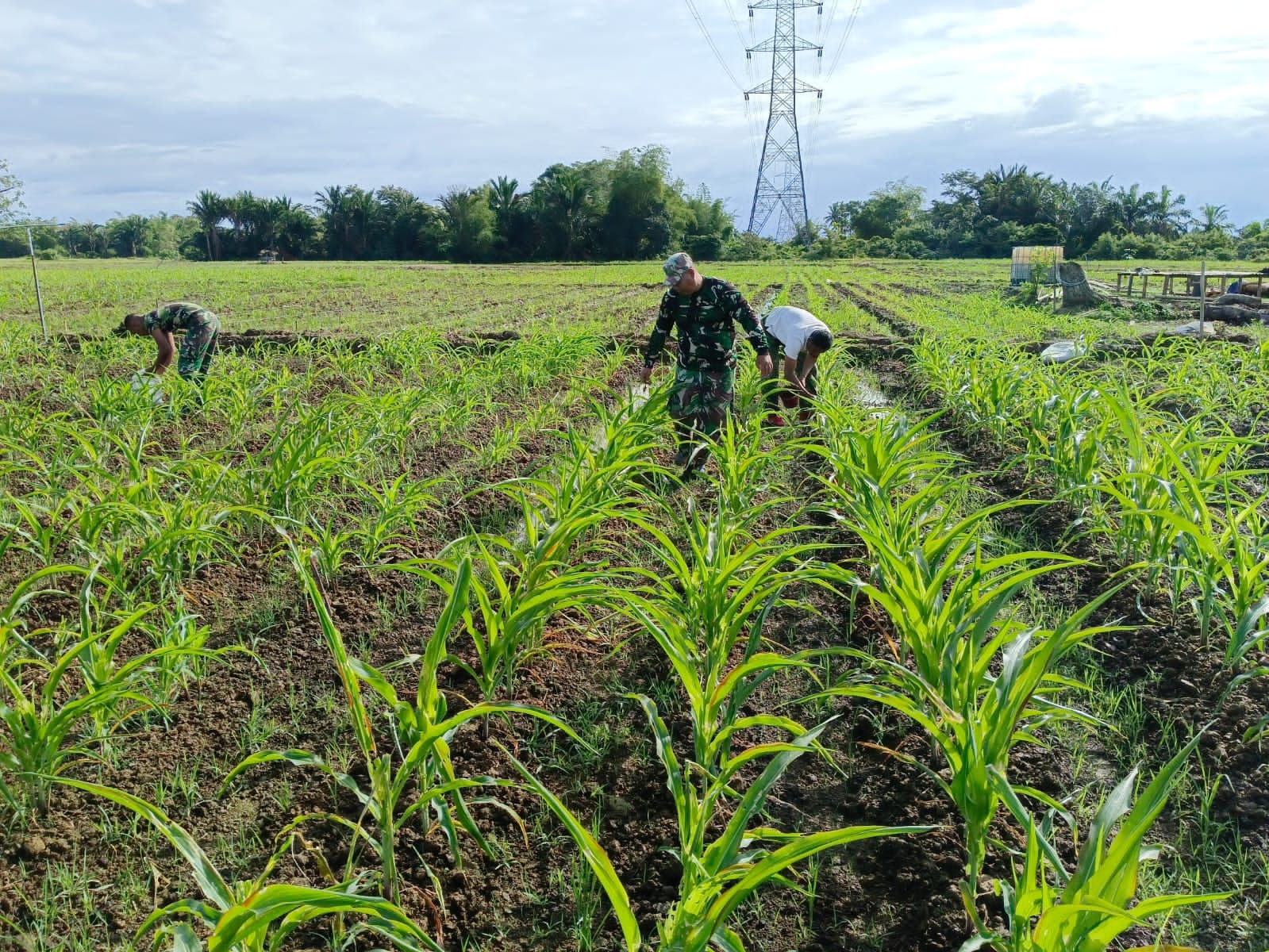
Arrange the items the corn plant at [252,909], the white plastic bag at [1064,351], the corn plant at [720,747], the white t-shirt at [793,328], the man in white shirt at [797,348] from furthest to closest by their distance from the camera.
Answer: the white plastic bag at [1064,351], the white t-shirt at [793,328], the man in white shirt at [797,348], the corn plant at [720,747], the corn plant at [252,909]

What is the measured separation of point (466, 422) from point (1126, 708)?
4269mm

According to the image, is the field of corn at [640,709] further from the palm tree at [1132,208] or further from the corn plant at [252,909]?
the palm tree at [1132,208]

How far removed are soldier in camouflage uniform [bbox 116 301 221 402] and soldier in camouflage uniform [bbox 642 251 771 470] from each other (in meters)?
3.56

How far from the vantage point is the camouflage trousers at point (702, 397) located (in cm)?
502

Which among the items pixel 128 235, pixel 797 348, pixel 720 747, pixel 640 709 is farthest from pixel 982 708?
pixel 128 235

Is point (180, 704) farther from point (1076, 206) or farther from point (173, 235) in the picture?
point (173, 235)

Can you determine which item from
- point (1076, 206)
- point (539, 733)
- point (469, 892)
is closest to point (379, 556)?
point (539, 733)

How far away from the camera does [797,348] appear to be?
17.9 feet

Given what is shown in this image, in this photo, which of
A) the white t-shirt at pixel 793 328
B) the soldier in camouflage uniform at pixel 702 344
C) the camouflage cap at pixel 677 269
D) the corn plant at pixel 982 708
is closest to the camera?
the corn plant at pixel 982 708

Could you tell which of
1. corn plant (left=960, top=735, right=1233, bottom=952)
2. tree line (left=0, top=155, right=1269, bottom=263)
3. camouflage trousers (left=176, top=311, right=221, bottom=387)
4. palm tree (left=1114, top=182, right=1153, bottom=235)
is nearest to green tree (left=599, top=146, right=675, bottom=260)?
tree line (left=0, top=155, right=1269, bottom=263)

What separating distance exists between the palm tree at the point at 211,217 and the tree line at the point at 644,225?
0.27 feet

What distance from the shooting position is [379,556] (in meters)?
3.67

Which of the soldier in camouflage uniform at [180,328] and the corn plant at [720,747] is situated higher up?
the soldier in camouflage uniform at [180,328]

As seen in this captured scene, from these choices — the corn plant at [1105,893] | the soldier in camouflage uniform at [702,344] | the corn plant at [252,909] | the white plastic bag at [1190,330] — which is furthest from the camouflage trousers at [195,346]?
the white plastic bag at [1190,330]
